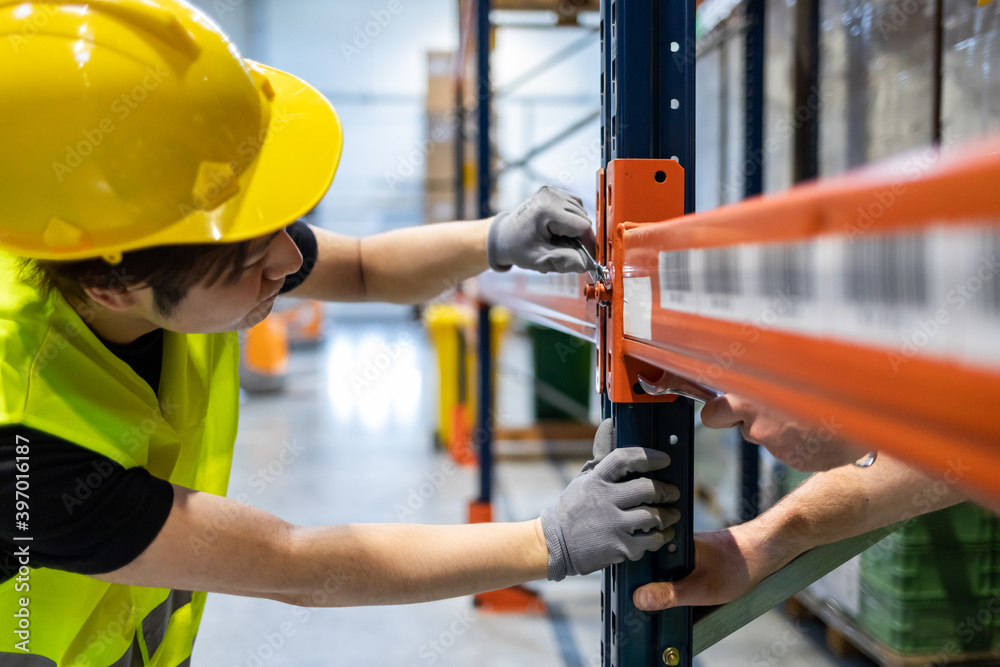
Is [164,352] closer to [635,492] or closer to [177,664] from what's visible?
[177,664]

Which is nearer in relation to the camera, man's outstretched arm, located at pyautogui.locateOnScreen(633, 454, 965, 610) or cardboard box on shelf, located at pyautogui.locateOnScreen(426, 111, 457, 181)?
man's outstretched arm, located at pyautogui.locateOnScreen(633, 454, 965, 610)

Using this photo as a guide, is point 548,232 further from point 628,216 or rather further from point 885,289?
point 885,289

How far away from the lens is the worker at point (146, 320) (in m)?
1.05

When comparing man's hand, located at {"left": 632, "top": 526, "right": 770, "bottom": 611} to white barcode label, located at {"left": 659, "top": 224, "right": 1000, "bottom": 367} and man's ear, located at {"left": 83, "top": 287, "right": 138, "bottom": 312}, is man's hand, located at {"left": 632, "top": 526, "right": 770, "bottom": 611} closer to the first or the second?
white barcode label, located at {"left": 659, "top": 224, "right": 1000, "bottom": 367}

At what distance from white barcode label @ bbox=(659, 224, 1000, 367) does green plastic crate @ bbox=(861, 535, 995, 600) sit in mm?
2436

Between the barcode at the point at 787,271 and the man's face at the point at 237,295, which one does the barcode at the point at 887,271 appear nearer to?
the barcode at the point at 787,271

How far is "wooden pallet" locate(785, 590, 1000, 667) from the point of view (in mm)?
2625

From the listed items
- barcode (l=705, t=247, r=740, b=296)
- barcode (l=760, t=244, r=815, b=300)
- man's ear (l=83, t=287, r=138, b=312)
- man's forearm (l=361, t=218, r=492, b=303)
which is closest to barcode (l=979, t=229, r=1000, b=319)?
barcode (l=760, t=244, r=815, b=300)

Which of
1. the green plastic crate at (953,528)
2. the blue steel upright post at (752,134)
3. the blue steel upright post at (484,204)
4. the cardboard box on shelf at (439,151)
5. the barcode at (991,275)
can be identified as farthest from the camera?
the cardboard box on shelf at (439,151)

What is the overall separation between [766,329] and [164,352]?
1.33m

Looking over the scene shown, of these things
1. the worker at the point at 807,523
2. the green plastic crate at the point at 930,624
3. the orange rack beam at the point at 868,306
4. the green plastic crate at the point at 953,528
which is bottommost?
the green plastic crate at the point at 930,624

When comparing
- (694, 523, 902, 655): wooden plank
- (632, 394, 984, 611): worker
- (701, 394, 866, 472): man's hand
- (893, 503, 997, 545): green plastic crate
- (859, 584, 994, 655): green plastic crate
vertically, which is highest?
(701, 394, 866, 472): man's hand

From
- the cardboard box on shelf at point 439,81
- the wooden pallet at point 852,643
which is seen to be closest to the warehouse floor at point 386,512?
the wooden pallet at point 852,643

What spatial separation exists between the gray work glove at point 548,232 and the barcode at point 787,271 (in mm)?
763
